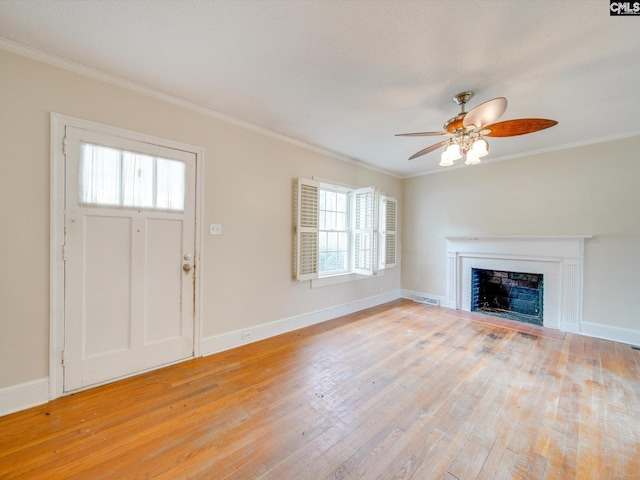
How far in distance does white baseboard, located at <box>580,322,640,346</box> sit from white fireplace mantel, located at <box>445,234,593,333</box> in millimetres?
90

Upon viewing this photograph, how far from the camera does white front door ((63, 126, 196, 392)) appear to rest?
2.05 metres

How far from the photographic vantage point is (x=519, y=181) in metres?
3.94

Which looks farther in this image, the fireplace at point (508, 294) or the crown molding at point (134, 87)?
the fireplace at point (508, 294)

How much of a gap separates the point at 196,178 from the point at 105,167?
71 cm

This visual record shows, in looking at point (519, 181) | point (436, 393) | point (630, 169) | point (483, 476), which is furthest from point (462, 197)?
point (483, 476)

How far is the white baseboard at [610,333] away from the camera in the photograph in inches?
122

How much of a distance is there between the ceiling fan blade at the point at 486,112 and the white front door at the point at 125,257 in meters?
2.48

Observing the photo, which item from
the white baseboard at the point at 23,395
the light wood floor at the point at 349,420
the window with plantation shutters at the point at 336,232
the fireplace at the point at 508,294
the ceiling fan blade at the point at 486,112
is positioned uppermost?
the ceiling fan blade at the point at 486,112

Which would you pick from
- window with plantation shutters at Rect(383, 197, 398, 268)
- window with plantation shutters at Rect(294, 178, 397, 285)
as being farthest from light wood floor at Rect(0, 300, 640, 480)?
window with plantation shutters at Rect(383, 197, 398, 268)

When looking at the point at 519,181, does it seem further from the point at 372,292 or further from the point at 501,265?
the point at 372,292

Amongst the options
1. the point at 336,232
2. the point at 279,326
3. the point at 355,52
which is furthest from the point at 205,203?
the point at 336,232

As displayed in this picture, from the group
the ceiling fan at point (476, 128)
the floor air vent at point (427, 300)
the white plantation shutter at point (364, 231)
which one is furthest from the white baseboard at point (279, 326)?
the ceiling fan at point (476, 128)

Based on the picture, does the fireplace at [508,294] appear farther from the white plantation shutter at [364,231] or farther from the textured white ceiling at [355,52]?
the textured white ceiling at [355,52]

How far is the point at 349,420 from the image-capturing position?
178 centimetres
